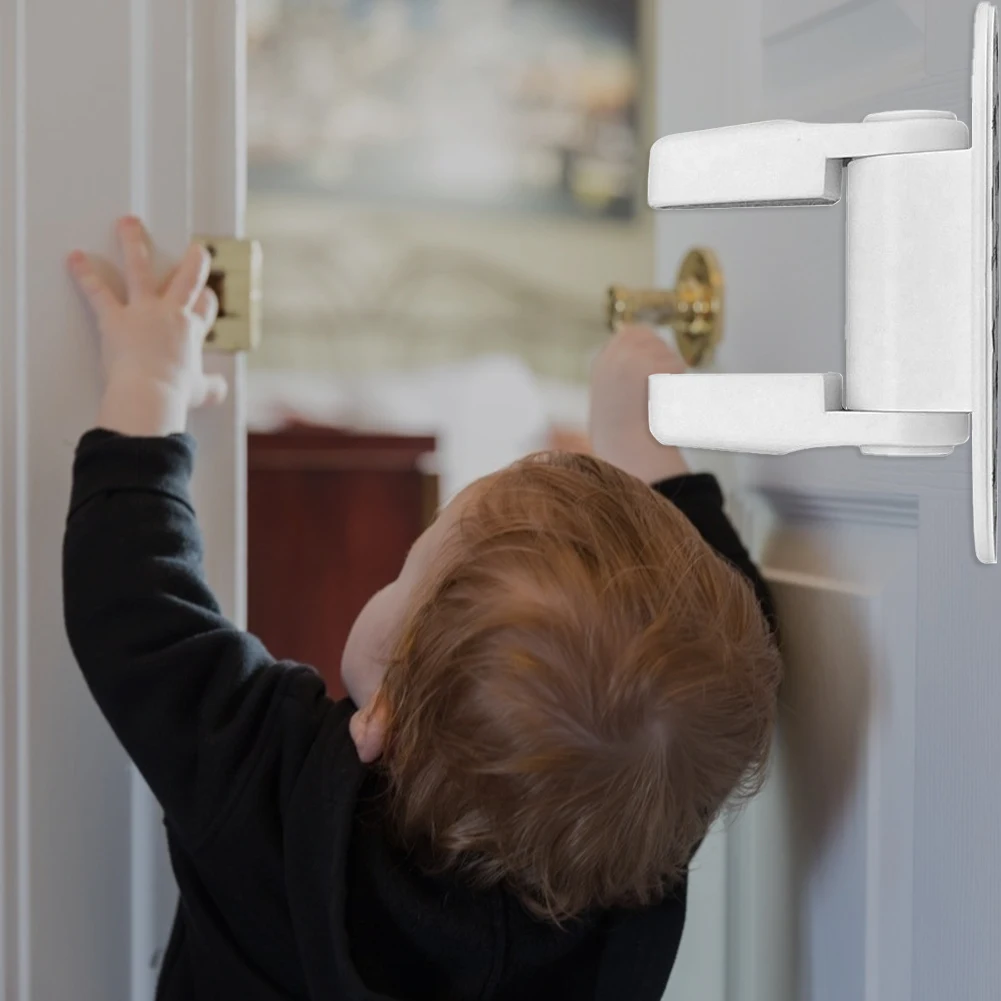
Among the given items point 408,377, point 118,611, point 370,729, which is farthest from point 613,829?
point 408,377

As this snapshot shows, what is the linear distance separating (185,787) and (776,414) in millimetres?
499

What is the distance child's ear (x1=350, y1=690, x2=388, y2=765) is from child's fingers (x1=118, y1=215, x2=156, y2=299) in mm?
280

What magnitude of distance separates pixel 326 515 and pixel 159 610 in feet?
3.62

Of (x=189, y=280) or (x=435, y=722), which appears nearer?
(x=435, y=722)

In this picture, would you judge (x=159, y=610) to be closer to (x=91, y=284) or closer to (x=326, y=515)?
(x=91, y=284)

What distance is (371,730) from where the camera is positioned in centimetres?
64

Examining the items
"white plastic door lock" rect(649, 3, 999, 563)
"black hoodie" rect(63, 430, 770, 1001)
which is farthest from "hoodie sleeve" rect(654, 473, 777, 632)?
"white plastic door lock" rect(649, 3, 999, 563)

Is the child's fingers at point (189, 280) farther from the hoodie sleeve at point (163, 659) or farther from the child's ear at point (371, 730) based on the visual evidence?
the child's ear at point (371, 730)

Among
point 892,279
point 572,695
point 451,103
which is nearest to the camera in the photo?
point 892,279

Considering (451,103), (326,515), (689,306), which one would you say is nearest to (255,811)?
(689,306)

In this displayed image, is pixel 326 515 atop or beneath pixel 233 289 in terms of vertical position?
beneath

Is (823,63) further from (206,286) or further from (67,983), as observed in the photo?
(67,983)

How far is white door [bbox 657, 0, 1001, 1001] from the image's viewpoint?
505mm

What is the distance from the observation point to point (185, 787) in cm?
66
